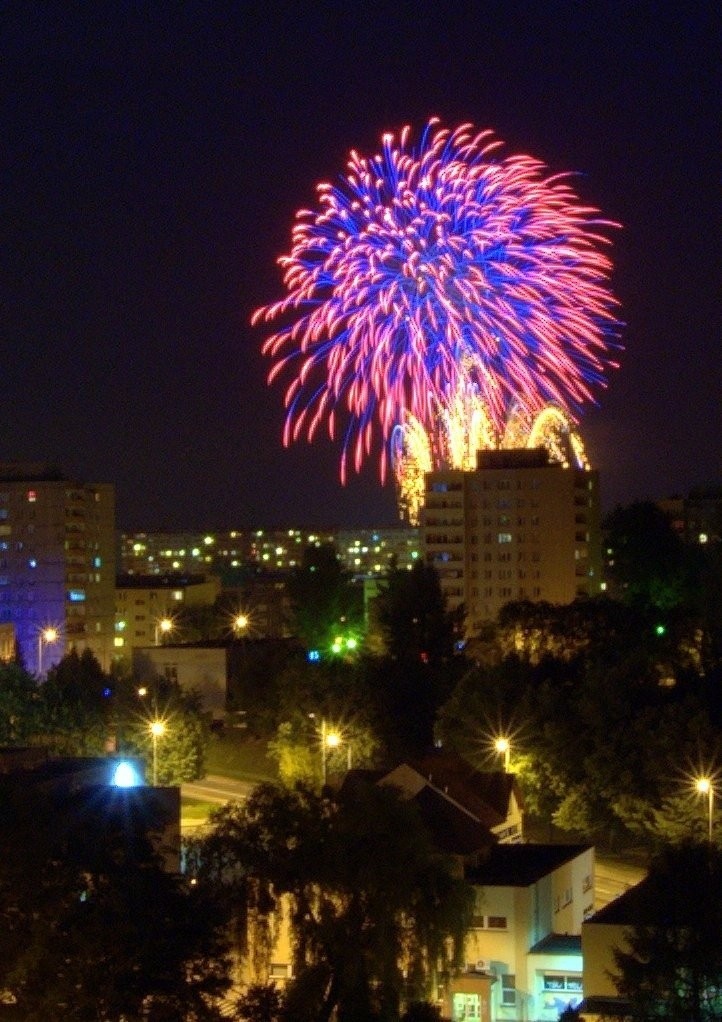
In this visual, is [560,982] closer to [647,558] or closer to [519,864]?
[519,864]

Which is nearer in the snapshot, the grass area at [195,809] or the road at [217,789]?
the grass area at [195,809]

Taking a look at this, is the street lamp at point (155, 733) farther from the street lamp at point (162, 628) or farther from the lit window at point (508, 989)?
the street lamp at point (162, 628)

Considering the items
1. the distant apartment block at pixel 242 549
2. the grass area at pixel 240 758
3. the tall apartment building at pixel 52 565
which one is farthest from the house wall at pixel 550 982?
the distant apartment block at pixel 242 549

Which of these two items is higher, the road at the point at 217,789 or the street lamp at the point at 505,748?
the street lamp at the point at 505,748

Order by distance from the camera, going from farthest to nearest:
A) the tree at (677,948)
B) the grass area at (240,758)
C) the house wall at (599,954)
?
the grass area at (240,758) → the house wall at (599,954) → the tree at (677,948)

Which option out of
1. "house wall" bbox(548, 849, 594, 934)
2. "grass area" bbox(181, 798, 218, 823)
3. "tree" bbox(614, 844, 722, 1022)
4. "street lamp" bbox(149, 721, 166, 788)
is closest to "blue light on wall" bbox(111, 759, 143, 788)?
"house wall" bbox(548, 849, 594, 934)

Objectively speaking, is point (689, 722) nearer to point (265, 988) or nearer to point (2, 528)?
point (265, 988)

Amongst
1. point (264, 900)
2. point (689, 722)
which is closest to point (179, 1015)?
point (264, 900)

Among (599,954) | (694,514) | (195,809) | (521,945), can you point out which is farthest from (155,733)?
(694,514)
